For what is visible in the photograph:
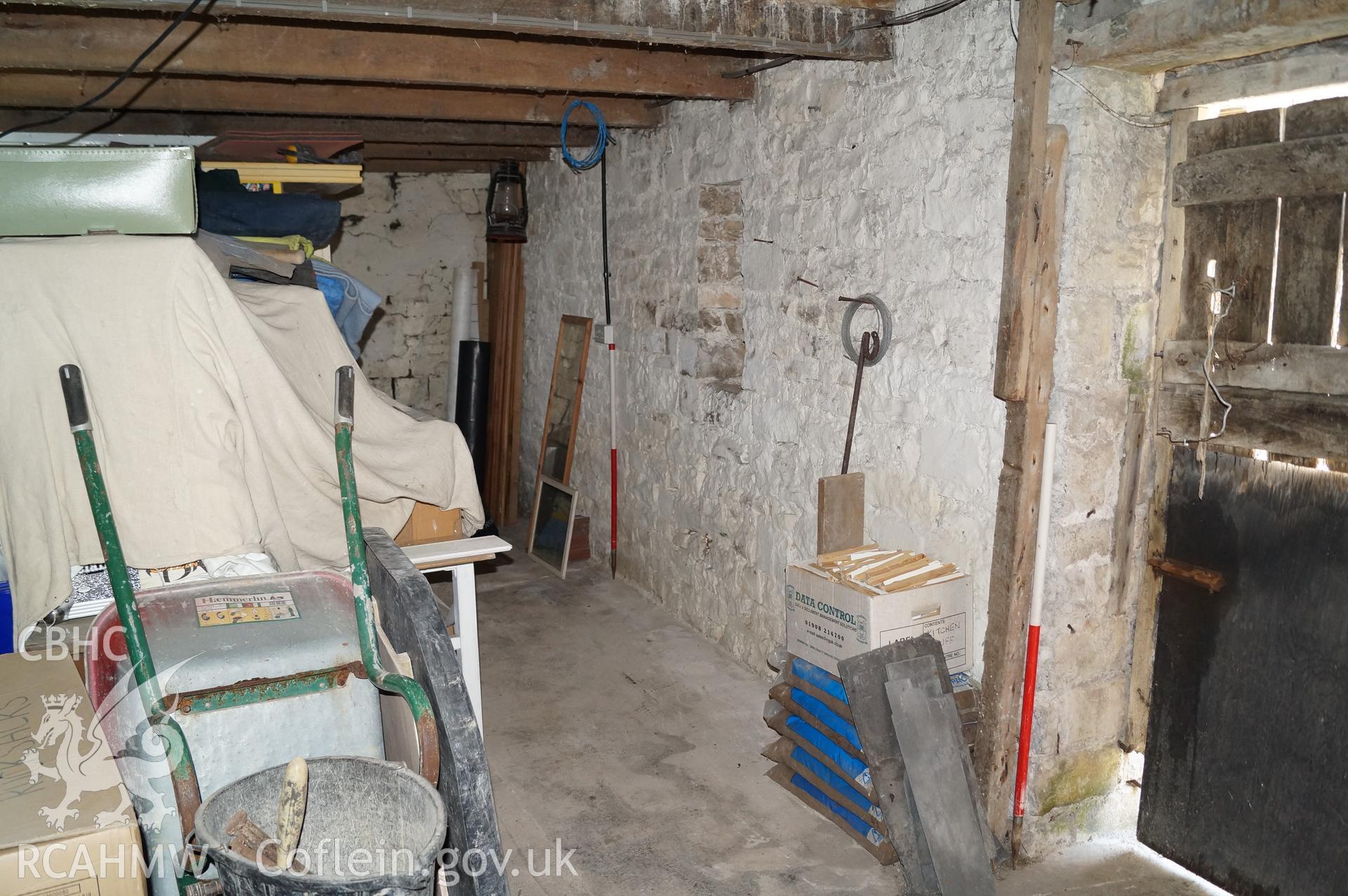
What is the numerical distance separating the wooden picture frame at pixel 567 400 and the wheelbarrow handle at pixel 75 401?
14.4 ft

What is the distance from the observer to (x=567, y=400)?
22.2 feet

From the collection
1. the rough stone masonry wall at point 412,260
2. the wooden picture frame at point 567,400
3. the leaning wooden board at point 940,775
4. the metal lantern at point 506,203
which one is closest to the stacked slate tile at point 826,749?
the leaning wooden board at point 940,775

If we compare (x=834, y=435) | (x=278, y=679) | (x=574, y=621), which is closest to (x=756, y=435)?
(x=834, y=435)

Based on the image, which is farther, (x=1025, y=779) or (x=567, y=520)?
(x=567, y=520)

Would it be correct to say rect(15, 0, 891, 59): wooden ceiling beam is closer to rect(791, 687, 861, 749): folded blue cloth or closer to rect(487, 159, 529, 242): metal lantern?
rect(791, 687, 861, 749): folded blue cloth

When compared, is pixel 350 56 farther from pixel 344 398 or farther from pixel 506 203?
pixel 506 203

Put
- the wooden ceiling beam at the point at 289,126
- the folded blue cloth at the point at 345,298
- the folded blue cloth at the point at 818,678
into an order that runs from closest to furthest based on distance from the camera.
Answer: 1. the folded blue cloth at the point at 818,678
2. the folded blue cloth at the point at 345,298
3. the wooden ceiling beam at the point at 289,126

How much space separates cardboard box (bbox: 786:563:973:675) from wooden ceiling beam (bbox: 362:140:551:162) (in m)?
4.25

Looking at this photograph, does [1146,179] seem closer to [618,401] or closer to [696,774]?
[696,774]

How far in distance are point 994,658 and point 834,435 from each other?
4.02 ft

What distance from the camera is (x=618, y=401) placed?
613 cm

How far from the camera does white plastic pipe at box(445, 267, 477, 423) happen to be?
7891 mm

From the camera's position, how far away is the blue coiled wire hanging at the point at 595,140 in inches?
203

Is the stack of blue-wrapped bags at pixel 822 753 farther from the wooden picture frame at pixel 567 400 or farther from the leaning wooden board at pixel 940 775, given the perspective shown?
the wooden picture frame at pixel 567 400
